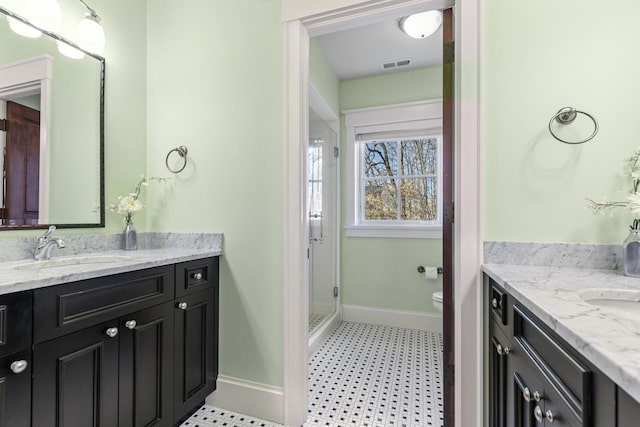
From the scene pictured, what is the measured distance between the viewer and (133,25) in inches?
72.1

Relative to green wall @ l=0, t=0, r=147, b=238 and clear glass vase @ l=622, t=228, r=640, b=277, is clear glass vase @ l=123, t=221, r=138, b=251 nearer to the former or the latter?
green wall @ l=0, t=0, r=147, b=238

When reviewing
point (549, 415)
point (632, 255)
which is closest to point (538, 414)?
point (549, 415)

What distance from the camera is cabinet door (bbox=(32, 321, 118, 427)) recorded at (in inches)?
36.8

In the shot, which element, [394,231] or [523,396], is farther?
[394,231]

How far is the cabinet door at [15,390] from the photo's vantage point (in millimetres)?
841

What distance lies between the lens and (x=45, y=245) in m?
1.32

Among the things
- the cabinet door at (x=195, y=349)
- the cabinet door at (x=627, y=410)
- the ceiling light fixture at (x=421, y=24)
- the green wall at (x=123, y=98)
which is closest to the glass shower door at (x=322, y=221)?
the ceiling light fixture at (x=421, y=24)

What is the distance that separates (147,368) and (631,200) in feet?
6.42

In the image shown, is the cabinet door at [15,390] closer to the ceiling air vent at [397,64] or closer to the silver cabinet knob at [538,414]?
the silver cabinet knob at [538,414]

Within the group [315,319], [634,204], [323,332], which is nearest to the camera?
[634,204]

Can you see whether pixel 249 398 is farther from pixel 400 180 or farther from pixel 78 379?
pixel 400 180

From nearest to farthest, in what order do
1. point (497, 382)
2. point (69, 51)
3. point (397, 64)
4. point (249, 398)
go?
point (497, 382) → point (69, 51) → point (249, 398) → point (397, 64)

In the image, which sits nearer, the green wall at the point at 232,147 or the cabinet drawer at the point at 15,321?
the cabinet drawer at the point at 15,321

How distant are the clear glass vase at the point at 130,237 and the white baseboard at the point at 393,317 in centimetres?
205
